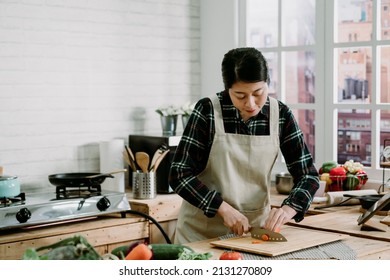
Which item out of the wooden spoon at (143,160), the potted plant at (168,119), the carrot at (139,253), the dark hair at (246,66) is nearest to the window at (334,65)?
Result: the potted plant at (168,119)

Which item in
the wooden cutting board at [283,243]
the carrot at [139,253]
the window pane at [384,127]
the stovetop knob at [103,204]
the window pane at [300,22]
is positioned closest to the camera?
the carrot at [139,253]

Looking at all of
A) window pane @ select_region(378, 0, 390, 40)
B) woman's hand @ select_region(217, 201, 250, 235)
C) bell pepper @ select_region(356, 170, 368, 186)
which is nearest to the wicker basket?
bell pepper @ select_region(356, 170, 368, 186)

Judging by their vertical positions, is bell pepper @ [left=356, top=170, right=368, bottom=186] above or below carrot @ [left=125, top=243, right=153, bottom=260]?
below

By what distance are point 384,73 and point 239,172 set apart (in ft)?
7.02

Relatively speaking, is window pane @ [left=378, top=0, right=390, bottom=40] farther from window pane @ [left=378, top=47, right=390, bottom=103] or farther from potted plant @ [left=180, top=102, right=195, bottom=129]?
potted plant @ [left=180, top=102, right=195, bottom=129]

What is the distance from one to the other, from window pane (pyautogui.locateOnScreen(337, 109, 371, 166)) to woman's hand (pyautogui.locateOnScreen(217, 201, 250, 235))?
2.44 metres

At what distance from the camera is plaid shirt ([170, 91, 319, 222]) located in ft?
11.2

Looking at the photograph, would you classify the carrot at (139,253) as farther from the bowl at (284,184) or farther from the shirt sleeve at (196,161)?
the bowl at (284,184)

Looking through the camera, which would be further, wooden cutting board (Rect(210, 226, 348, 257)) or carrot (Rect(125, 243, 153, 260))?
wooden cutting board (Rect(210, 226, 348, 257))

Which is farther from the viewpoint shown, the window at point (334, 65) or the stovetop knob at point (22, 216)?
the window at point (334, 65)

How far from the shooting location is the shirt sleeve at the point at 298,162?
3.47 m

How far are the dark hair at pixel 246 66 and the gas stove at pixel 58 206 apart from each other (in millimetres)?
1565

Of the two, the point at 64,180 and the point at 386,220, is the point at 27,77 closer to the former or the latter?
the point at 64,180
